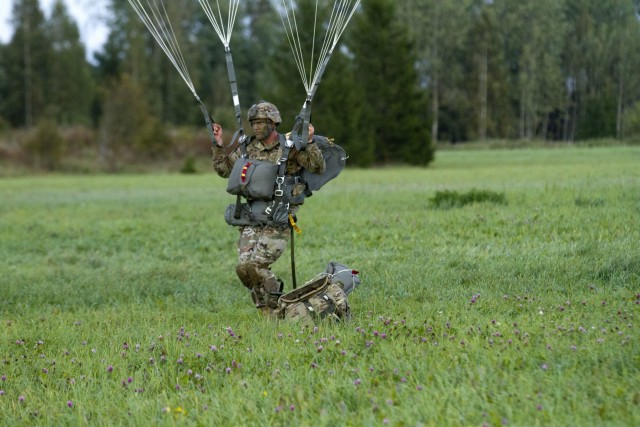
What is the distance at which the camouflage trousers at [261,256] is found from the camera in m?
8.69

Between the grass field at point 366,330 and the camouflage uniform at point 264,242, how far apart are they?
0.41 meters

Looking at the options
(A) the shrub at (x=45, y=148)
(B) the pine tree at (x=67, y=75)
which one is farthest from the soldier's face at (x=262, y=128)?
(B) the pine tree at (x=67, y=75)

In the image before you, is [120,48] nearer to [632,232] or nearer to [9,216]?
[9,216]

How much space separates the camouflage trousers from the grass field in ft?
1.26

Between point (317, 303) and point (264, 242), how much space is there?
1.08 meters

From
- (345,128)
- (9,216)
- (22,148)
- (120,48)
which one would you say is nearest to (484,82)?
(345,128)

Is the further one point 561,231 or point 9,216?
point 9,216

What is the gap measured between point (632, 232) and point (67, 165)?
52149 millimetres

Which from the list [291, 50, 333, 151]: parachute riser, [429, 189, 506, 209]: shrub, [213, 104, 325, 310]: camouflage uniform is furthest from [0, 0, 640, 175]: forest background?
[291, 50, 333, 151]: parachute riser

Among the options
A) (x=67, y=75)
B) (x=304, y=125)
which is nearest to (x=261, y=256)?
(x=304, y=125)

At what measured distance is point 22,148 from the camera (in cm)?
5797

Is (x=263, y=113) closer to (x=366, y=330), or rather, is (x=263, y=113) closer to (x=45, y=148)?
(x=366, y=330)

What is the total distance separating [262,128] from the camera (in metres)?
8.66

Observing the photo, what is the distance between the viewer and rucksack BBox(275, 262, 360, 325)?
8000mm
